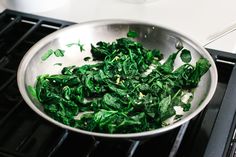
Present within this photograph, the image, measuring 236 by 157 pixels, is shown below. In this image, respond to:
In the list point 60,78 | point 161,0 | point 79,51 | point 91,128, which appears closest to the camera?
point 91,128

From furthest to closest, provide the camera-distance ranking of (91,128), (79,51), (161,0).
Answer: (161,0)
(79,51)
(91,128)

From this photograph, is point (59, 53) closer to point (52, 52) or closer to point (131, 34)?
point (52, 52)

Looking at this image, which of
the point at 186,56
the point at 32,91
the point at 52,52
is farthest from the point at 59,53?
the point at 186,56

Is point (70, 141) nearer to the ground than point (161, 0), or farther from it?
nearer to the ground

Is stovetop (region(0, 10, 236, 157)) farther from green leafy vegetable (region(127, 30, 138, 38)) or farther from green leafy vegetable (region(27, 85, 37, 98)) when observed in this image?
green leafy vegetable (region(127, 30, 138, 38))

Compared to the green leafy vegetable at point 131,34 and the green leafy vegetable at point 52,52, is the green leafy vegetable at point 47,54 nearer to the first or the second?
the green leafy vegetable at point 52,52

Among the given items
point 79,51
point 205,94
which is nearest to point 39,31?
point 79,51

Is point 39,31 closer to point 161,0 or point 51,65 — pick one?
point 51,65

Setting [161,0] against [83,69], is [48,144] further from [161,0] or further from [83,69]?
[161,0]

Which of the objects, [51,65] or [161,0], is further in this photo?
[161,0]
